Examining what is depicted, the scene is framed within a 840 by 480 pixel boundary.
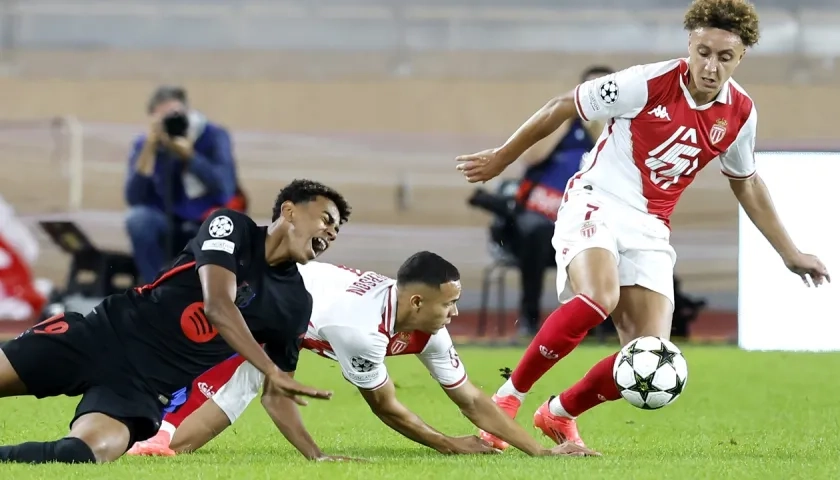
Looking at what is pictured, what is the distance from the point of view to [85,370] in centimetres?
536

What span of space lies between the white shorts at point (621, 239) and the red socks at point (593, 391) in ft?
1.06

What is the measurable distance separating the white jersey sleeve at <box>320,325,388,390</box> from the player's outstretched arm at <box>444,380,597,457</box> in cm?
40

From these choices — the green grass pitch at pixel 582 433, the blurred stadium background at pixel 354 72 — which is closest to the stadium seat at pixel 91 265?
the blurred stadium background at pixel 354 72

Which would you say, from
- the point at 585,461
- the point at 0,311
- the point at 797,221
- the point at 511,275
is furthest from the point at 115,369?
the point at 511,275

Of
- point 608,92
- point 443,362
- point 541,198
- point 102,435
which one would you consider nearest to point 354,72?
point 541,198

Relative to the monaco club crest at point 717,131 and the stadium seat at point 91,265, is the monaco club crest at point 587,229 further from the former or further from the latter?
the stadium seat at point 91,265

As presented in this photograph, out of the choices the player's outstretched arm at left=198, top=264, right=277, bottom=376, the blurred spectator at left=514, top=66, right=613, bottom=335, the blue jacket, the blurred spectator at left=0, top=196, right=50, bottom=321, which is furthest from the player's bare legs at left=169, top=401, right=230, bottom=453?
the blurred spectator at left=0, top=196, right=50, bottom=321

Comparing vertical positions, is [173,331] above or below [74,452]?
above

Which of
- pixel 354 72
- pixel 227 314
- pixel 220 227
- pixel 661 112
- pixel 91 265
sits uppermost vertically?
pixel 661 112

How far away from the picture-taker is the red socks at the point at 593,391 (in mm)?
Answer: 5716

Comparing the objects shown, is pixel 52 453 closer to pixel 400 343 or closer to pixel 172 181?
pixel 400 343

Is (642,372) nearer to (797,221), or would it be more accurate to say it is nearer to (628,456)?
(628,456)

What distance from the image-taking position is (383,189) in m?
14.6

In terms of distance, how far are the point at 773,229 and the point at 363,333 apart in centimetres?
194
